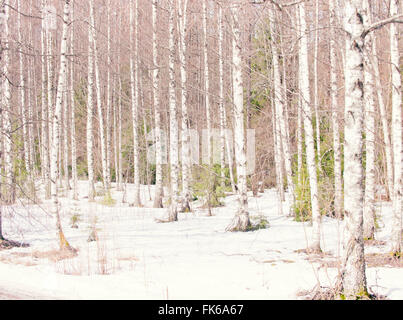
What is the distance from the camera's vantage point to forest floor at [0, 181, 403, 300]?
16.3 feet

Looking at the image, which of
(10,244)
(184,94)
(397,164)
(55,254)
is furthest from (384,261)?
(184,94)

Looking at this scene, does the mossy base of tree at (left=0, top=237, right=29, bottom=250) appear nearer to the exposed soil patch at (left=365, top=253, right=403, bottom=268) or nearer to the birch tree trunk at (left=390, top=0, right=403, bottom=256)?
the exposed soil patch at (left=365, top=253, right=403, bottom=268)

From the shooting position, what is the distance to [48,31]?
18.0 m

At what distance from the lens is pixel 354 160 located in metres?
4.27

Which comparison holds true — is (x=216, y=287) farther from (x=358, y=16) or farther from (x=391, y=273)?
(x=358, y=16)

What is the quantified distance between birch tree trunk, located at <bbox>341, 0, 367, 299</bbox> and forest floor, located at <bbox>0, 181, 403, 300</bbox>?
232 millimetres

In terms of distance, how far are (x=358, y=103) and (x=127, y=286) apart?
373 centimetres

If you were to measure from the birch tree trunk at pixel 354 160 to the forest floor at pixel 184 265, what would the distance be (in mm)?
232

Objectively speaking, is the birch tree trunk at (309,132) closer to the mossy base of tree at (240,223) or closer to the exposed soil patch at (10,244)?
the mossy base of tree at (240,223)

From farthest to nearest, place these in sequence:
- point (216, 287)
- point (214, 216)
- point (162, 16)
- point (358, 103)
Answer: point (162, 16), point (214, 216), point (216, 287), point (358, 103)

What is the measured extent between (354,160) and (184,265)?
130 inches

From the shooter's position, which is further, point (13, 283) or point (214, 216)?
point (214, 216)

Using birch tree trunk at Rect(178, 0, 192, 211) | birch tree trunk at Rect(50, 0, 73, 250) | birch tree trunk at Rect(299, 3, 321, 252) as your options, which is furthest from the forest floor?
birch tree trunk at Rect(178, 0, 192, 211)
